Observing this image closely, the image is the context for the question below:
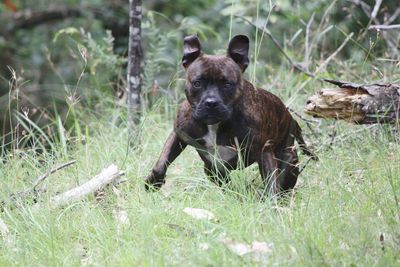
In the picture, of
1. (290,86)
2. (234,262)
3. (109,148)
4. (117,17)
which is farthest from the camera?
(117,17)

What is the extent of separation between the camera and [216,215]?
5.68 m

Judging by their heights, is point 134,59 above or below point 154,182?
above

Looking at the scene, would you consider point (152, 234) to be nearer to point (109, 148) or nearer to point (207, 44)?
point (109, 148)

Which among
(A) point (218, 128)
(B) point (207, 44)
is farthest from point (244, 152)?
(B) point (207, 44)

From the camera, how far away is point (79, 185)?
6543 millimetres

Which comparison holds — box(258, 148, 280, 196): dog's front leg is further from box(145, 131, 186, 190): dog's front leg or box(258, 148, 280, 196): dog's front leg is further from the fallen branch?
the fallen branch

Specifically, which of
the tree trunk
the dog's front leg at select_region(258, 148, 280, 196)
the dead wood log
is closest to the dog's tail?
the dead wood log

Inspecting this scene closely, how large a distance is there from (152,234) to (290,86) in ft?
12.7

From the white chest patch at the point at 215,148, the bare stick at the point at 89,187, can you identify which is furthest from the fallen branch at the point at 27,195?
the white chest patch at the point at 215,148

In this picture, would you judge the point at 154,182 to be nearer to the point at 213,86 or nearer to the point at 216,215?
the point at 216,215

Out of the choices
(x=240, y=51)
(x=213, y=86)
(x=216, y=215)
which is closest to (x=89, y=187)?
(x=216, y=215)

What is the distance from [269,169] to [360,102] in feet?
2.95

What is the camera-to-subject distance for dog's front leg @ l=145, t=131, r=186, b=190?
6.20 m

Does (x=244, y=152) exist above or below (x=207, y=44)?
above
